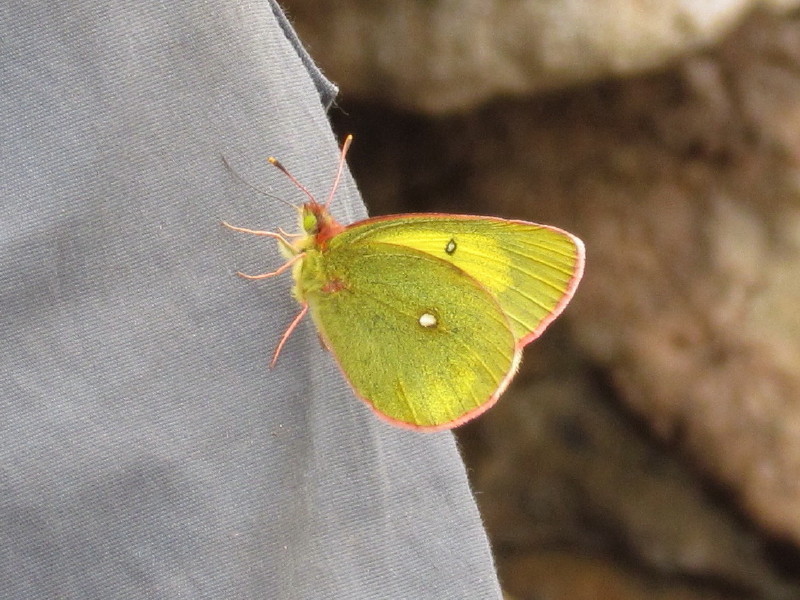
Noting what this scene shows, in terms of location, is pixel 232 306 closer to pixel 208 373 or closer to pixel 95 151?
pixel 208 373

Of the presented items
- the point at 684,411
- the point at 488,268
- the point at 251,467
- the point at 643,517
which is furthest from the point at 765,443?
the point at 251,467

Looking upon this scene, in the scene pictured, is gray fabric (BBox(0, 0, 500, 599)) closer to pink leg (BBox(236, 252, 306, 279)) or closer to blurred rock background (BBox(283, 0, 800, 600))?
pink leg (BBox(236, 252, 306, 279))

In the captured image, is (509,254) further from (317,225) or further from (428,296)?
(317,225)

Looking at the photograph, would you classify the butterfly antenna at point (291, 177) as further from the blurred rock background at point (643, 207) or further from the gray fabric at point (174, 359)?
the blurred rock background at point (643, 207)

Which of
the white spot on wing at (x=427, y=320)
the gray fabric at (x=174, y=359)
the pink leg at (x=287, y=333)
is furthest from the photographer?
the white spot on wing at (x=427, y=320)

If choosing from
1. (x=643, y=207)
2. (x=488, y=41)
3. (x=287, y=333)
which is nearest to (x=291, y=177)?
(x=287, y=333)

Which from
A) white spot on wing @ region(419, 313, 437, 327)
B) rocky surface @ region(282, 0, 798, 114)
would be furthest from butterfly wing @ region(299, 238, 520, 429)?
rocky surface @ region(282, 0, 798, 114)

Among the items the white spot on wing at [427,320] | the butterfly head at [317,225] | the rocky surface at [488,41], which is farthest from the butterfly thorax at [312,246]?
the rocky surface at [488,41]
